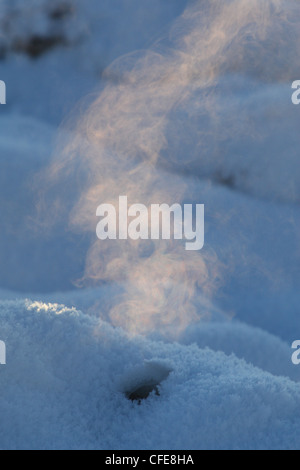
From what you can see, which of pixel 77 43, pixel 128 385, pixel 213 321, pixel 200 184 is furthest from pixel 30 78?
pixel 128 385

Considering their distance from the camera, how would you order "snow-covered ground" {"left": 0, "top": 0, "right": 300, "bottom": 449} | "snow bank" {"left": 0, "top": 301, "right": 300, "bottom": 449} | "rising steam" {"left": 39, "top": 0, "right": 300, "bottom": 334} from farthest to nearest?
"rising steam" {"left": 39, "top": 0, "right": 300, "bottom": 334} → "snow-covered ground" {"left": 0, "top": 0, "right": 300, "bottom": 449} → "snow bank" {"left": 0, "top": 301, "right": 300, "bottom": 449}

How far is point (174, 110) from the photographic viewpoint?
70.2 inches

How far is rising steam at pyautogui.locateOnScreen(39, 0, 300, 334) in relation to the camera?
1.74 m

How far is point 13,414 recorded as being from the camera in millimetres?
531

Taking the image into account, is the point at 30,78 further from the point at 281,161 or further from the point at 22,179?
the point at 281,161

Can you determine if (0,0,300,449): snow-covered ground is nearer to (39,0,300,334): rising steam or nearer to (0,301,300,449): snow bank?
(39,0,300,334): rising steam

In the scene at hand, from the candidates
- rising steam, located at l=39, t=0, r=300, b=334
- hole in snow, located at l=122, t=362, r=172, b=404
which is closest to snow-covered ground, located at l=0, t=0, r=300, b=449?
rising steam, located at l=39, t=0, r=300, b=334

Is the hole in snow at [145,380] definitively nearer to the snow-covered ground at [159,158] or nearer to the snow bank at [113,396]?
the snow bank at [113,396]

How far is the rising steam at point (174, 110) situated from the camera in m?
1.74

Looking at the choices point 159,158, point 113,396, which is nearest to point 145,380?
point 113,396

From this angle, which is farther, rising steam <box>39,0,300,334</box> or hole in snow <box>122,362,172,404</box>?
rising steam <box>39,0,300,334</box>

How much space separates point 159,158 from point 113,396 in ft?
4.33

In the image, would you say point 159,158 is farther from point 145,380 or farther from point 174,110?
point 145,380

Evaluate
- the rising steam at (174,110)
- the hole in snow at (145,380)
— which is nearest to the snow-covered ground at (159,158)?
the rising steam at (174,110)
